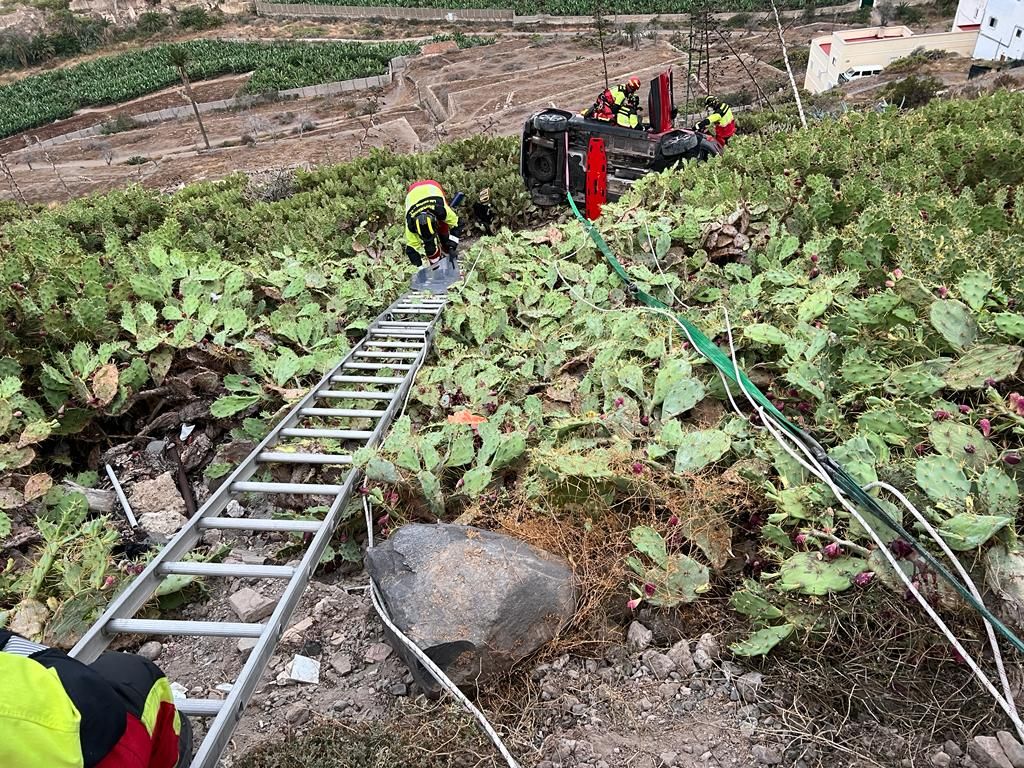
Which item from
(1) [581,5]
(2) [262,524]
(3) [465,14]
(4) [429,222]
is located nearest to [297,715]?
(2) [262,524]

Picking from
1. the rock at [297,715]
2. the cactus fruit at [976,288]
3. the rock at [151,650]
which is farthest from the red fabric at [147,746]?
the cactus fruit at [976,288]

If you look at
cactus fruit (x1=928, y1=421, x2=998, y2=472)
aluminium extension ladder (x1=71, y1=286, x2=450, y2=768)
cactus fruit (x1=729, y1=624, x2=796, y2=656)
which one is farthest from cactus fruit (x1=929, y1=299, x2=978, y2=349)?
aluminium extension ladder (x1=71, y1=286, x2=450, y2=768)

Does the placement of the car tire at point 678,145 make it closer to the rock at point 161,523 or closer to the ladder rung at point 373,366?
the ladder rung at point 373,366

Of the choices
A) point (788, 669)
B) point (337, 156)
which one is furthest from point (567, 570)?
point (337, 156)

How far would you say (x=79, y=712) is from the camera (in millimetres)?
1520

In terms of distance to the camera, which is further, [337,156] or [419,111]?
[419,111]

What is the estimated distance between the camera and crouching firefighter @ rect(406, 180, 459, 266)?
721 cm

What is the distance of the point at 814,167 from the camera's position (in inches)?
245

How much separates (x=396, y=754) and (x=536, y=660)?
2.17 feet

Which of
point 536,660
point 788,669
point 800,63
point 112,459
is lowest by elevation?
point 800,63

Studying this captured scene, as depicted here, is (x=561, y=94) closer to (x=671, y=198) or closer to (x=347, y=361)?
(x=671, y=198)

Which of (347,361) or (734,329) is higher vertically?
(734,329)

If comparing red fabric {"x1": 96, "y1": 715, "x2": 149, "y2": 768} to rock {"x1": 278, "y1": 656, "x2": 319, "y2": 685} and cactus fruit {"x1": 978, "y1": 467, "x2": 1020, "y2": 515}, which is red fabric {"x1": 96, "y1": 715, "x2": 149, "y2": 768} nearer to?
rock {"x1": 278, "y1": 656, "x2": 319, "y2": 685}

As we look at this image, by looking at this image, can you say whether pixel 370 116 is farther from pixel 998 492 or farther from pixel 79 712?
pixel 79 712
